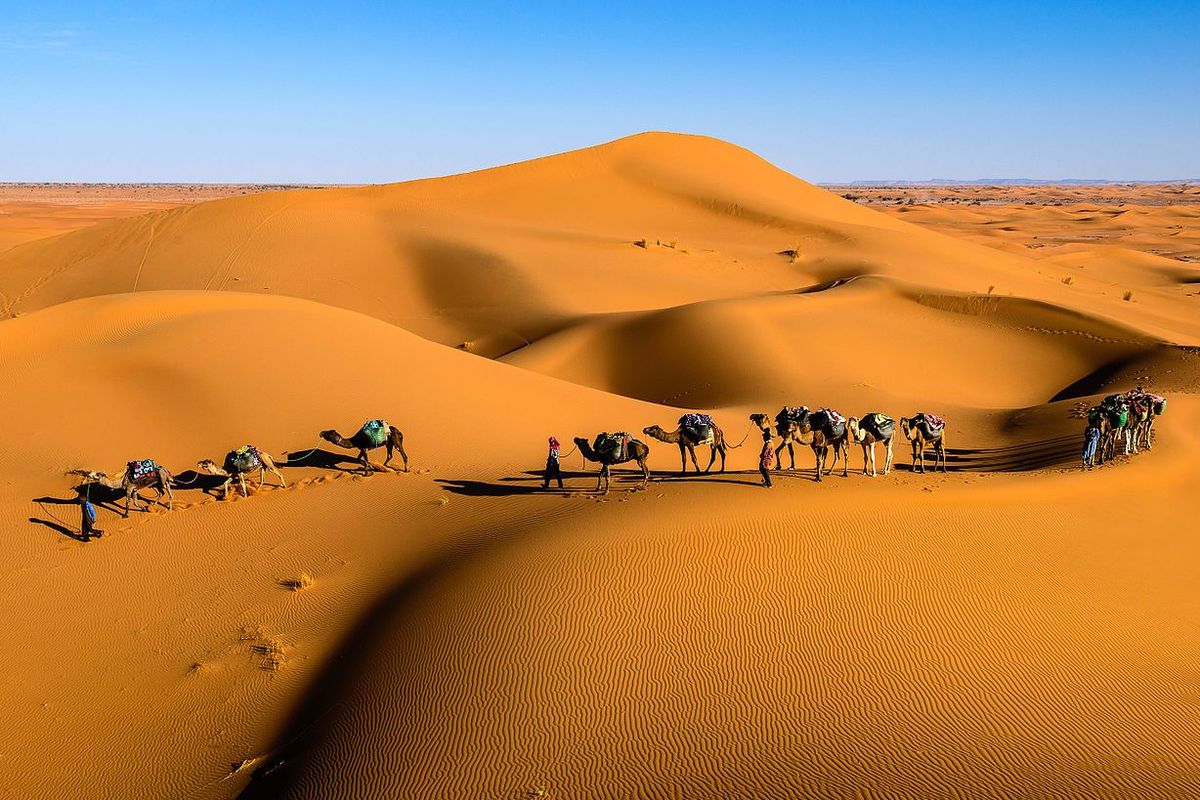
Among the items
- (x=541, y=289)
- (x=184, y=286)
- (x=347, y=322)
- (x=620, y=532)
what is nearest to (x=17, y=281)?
(x=184, y=286)

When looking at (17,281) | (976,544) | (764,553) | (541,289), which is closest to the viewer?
(764,553)

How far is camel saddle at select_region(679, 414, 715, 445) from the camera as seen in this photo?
13.4 m

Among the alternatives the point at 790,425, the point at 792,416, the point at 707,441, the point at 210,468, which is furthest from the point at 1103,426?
the point at 210,468

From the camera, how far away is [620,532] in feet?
35.2

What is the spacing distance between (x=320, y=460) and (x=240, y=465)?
69.9 inches

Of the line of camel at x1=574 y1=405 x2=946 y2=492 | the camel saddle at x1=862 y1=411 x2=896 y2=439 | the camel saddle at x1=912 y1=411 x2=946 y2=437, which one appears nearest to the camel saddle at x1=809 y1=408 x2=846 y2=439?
the line of camel at x1=574 y1=405 x2=946 y2=492

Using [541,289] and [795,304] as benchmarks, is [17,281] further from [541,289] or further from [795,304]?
[795,304]

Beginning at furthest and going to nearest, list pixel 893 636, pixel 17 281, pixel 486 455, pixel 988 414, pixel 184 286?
pixel 17 281
pixel 184 286
pixel 988 414
pixel 486 455
pixel 893 636

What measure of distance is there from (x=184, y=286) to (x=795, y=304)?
2625cm

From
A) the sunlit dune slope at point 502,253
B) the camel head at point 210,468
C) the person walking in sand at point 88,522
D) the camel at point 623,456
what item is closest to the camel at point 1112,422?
the camel at point 623,456

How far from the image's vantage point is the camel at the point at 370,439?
47.0 ft

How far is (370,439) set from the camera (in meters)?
14.3

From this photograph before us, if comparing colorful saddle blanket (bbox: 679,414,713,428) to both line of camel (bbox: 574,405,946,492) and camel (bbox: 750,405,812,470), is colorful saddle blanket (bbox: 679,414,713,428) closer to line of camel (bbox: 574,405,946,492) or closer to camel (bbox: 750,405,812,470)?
line of camel (bbox: 574,405,946,492)

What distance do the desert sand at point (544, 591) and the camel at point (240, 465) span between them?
328 mm
